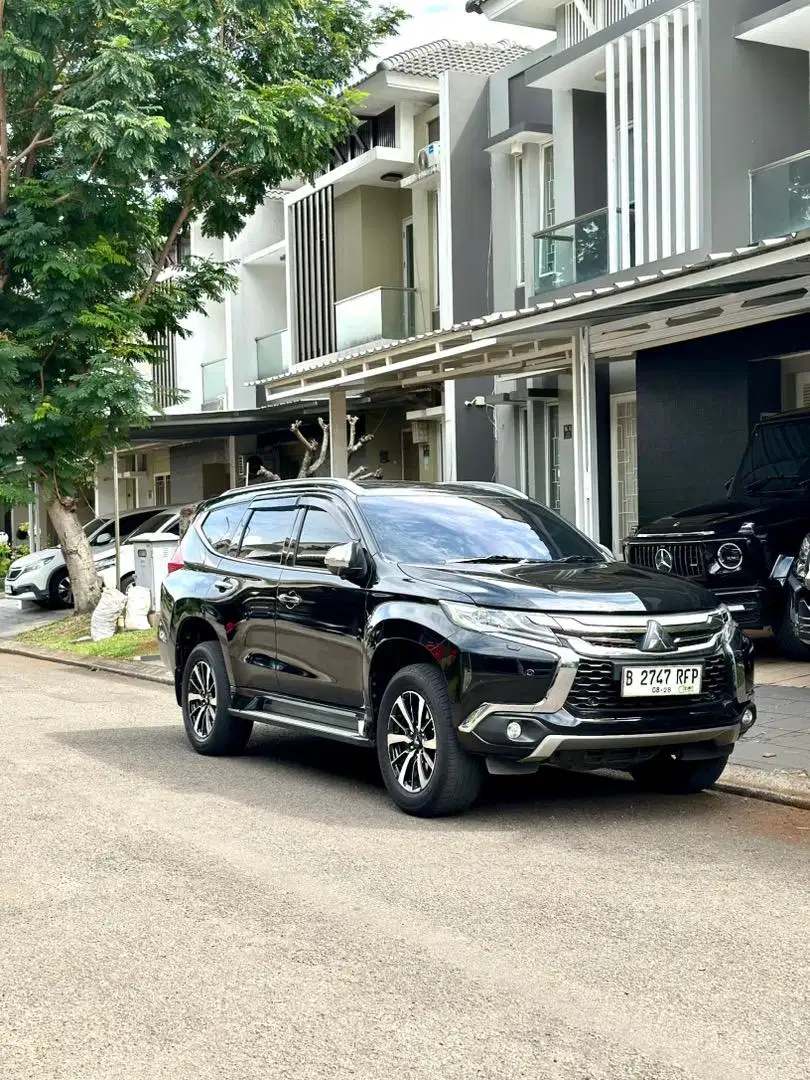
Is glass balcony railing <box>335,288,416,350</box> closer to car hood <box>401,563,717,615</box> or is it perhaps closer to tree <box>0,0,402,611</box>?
tree <box>0,0,402,611</box>

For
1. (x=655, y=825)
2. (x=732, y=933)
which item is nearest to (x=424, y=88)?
(x=655, y=825)

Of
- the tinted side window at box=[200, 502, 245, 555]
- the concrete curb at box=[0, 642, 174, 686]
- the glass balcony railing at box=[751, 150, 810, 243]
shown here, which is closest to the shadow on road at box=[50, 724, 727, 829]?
the tinted side window at box=[200, 502, 245, 555]

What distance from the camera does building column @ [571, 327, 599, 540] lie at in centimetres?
1541

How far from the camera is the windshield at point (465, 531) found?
25.9ft

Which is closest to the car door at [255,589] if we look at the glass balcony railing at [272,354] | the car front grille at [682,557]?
the car front grille at [682,557]

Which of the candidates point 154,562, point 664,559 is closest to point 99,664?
point 154,562

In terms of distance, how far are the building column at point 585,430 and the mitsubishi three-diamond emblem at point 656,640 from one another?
844 centimetres

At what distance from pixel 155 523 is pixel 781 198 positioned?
490 inches

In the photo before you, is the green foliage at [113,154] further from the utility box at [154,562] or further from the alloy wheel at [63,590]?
the alloy wheel at [63,590]

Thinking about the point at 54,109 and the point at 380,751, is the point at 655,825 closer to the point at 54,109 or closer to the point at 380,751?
the point at 380,751

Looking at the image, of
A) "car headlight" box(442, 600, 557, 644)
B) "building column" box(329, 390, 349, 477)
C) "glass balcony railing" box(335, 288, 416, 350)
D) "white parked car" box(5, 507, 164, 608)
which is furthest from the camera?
"glass balcony railing" box(335, 288, 416, 350)

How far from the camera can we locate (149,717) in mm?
11547

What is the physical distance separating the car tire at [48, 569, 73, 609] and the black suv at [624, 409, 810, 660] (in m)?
A: 13.9

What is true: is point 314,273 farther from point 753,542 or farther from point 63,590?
point 753,542
